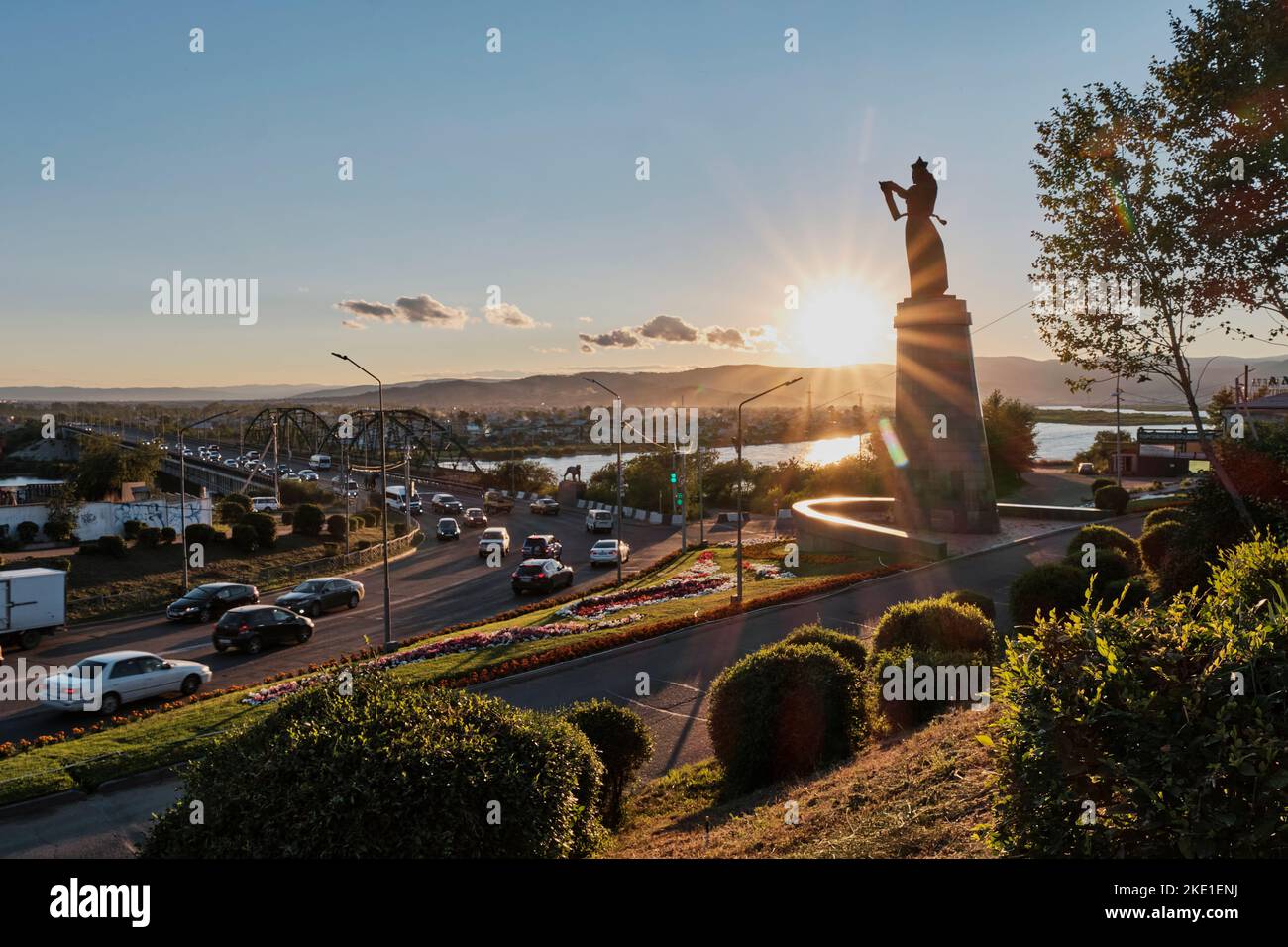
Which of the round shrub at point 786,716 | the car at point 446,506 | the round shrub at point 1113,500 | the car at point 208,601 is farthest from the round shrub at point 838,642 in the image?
the car at point 446,506

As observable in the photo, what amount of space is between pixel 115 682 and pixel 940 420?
2514cm

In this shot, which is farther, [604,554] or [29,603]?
[604,554]

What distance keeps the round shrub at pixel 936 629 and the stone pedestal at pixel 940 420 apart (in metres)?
15.0

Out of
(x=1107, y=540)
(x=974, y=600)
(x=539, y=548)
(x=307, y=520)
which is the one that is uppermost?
(x=1107, y=540)

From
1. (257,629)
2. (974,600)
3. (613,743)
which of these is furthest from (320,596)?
(613,743)

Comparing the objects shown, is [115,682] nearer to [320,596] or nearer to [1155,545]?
[320,596]

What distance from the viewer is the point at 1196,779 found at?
14.6ft

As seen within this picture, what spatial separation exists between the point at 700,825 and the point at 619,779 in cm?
133

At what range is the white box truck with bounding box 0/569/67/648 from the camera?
86.1 feet

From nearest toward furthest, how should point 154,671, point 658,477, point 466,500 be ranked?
point 154,671, point 658,477, point 466,500

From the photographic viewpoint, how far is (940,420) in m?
29.3

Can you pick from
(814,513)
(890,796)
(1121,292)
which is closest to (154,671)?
(890,796)

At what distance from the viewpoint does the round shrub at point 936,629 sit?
596 inches
